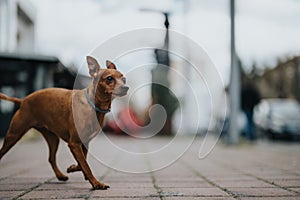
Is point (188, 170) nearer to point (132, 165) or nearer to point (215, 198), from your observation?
point (132, 165)

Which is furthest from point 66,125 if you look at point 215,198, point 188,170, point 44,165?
point 44,165

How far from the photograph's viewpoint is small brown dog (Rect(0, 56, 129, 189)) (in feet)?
15.2

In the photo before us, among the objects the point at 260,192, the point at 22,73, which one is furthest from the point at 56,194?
the point at 22,73

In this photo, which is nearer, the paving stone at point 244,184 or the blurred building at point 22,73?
the paving stone at point 244,184

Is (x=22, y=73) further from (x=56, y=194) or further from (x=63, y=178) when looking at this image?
(x=56, y=194)

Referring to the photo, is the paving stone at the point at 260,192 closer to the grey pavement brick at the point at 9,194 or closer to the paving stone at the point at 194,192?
the paving stone at the point at 194,192

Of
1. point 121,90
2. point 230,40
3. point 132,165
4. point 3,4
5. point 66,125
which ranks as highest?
point 3,4

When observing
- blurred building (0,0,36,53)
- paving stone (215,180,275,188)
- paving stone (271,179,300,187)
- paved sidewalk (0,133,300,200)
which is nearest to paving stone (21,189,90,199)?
paved sidewalk (0,133,300,200)

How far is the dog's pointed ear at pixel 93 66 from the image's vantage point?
4.65 m

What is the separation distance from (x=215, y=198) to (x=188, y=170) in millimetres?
2786

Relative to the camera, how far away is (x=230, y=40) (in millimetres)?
13891

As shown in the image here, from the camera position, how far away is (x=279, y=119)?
59.9ft

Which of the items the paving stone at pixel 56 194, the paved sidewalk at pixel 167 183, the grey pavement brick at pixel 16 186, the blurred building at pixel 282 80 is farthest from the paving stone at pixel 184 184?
the blurred building at pixel 282 80

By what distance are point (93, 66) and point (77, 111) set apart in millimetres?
481
